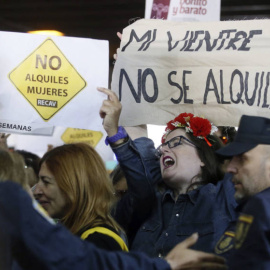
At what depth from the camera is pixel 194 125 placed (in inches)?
162

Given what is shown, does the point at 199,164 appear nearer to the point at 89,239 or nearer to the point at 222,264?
the point at 89,239

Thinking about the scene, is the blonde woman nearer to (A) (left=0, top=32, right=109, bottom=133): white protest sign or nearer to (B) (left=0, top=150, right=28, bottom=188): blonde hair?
(A) (left=0, top=32, right=109, bottom=133): white protest sign

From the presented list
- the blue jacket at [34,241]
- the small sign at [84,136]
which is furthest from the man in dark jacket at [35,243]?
the small sign at [84,136]

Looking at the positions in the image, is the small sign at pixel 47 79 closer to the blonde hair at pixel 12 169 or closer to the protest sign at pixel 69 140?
the blonde hair at pixel 12 169

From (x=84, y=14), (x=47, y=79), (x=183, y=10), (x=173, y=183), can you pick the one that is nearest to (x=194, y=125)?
(x=173, y=183)

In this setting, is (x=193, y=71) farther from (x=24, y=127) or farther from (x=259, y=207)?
(x=259, y=207)

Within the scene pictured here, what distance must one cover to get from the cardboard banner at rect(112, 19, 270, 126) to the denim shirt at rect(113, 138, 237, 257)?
1.12 feet

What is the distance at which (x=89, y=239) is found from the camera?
10.7 feet

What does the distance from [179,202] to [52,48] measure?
1.33 m

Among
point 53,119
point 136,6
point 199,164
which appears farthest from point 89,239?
point 136,6

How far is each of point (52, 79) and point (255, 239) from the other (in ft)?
7.83

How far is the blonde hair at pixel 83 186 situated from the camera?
136 inches

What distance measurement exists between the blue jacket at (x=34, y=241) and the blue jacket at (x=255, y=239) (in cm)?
49

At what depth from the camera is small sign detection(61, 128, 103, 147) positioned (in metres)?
8.49
